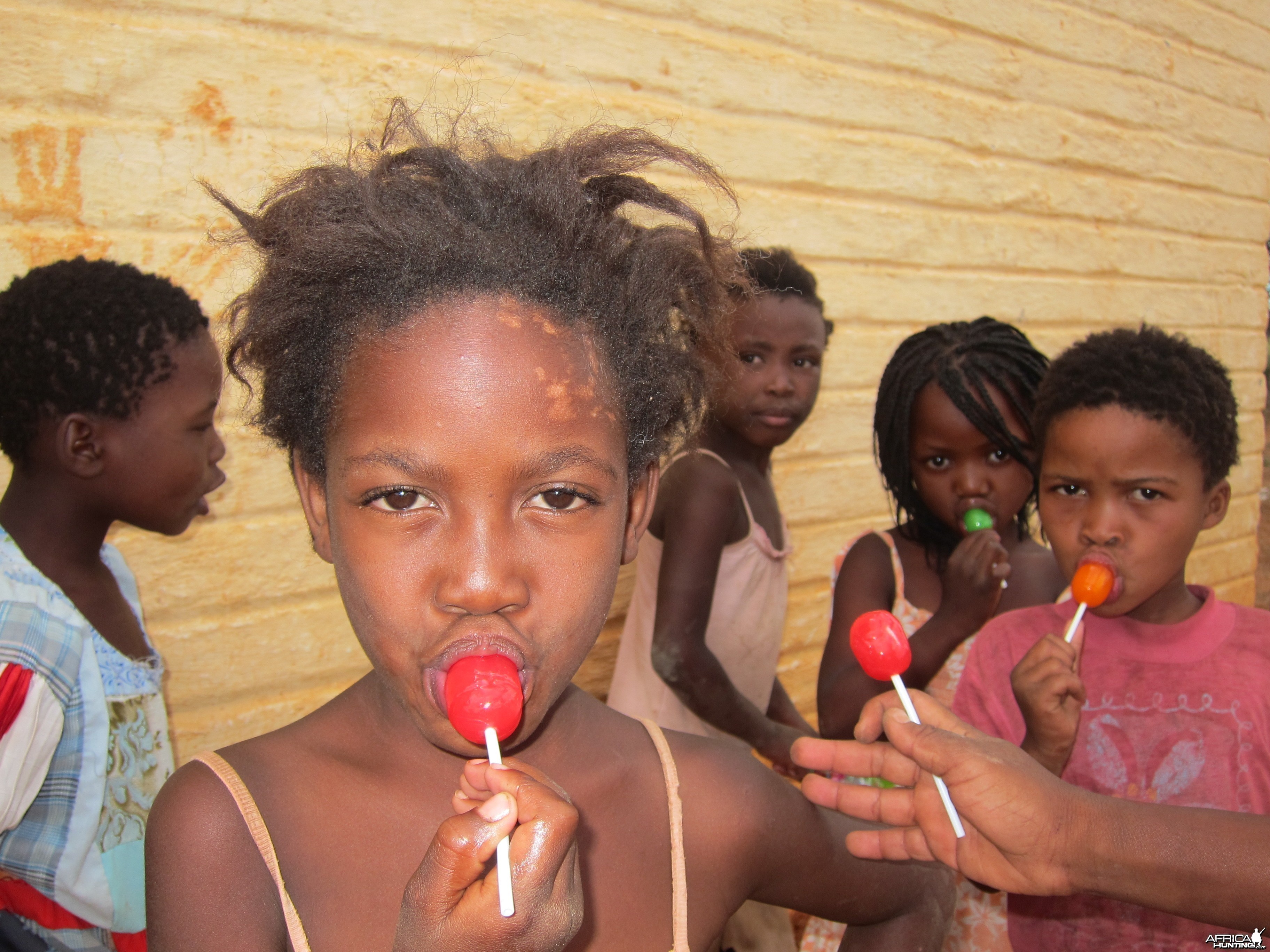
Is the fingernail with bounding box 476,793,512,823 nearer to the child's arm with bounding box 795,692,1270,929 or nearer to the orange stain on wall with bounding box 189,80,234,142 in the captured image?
the child's arm with bounding box 795,692,1270,929

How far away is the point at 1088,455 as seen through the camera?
235 centimetres

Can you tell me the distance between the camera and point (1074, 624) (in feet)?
7.12

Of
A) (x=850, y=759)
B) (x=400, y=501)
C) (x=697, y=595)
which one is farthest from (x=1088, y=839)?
(x=697, y=595)

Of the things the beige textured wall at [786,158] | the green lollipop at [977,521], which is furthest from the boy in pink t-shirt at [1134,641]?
the beige textured wall at [786,158]

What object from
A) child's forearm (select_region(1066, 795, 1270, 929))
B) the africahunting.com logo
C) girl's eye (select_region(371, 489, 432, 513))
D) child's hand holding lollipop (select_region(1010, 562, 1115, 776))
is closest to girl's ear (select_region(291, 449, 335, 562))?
girl's eye (select_region(371, 489, 432, 513))

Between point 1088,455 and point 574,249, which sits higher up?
point 574,249

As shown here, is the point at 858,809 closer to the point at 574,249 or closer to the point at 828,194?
the point at 574,249

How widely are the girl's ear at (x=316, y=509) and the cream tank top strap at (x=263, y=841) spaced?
13.7 inches

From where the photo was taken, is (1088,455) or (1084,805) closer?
(1084,805)

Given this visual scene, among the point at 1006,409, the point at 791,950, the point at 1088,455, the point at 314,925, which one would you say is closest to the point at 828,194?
the point at 1006,409

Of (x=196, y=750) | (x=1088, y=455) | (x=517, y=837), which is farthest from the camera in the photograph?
(x=196, y=750)

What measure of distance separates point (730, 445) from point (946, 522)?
0.75 meters

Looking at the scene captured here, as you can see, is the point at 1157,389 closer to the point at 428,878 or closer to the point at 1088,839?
the point at 1088,839

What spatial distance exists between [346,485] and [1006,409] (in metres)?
2.13
